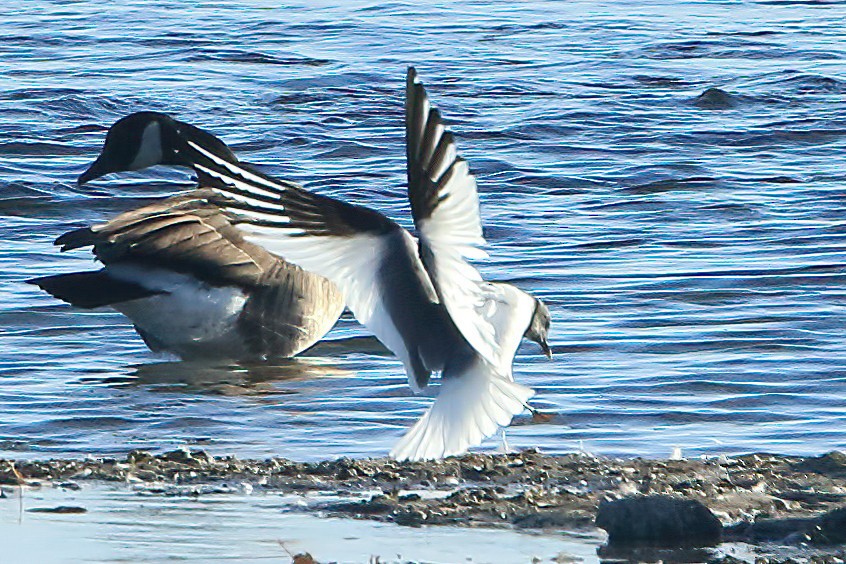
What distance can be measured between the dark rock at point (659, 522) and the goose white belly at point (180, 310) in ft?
11.8

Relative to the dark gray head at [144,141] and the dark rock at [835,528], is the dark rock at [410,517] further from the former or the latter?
the dark gray head at [144,141]

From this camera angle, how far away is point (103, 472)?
17.4 feet

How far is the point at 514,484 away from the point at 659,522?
3.05 ft

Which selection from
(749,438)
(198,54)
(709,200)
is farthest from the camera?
(198,54)

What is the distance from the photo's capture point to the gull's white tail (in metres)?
5.11

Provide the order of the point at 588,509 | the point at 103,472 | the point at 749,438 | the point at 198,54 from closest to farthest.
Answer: the point at 588,509
the point at 103,472
the point at 749,438
the point at 198,54

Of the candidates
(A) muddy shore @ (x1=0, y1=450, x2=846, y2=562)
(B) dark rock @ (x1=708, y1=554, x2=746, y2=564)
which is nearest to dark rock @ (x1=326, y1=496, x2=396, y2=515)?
(A) muddy shore @ (x1=0, y1=450, x2=846, y2=562)

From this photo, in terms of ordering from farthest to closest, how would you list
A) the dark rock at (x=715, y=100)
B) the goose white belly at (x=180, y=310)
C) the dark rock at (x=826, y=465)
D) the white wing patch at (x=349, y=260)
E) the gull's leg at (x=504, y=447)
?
the dark rock at (x=715, y=100), the goose white belly at (x=180, y=310), the gull's leg at (x=504, y=447), the dark rock at (x=826, y=465), the white wing patch at (x=349, y=260)

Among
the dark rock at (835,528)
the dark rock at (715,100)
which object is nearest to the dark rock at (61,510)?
the dark rock at (835,528)

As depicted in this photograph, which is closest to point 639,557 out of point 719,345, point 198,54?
point 719,345

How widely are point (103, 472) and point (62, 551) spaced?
3.38ft

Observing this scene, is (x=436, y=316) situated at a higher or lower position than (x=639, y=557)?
higher

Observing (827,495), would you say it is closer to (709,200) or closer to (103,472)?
(103,472)

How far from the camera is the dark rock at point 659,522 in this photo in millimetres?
4340
